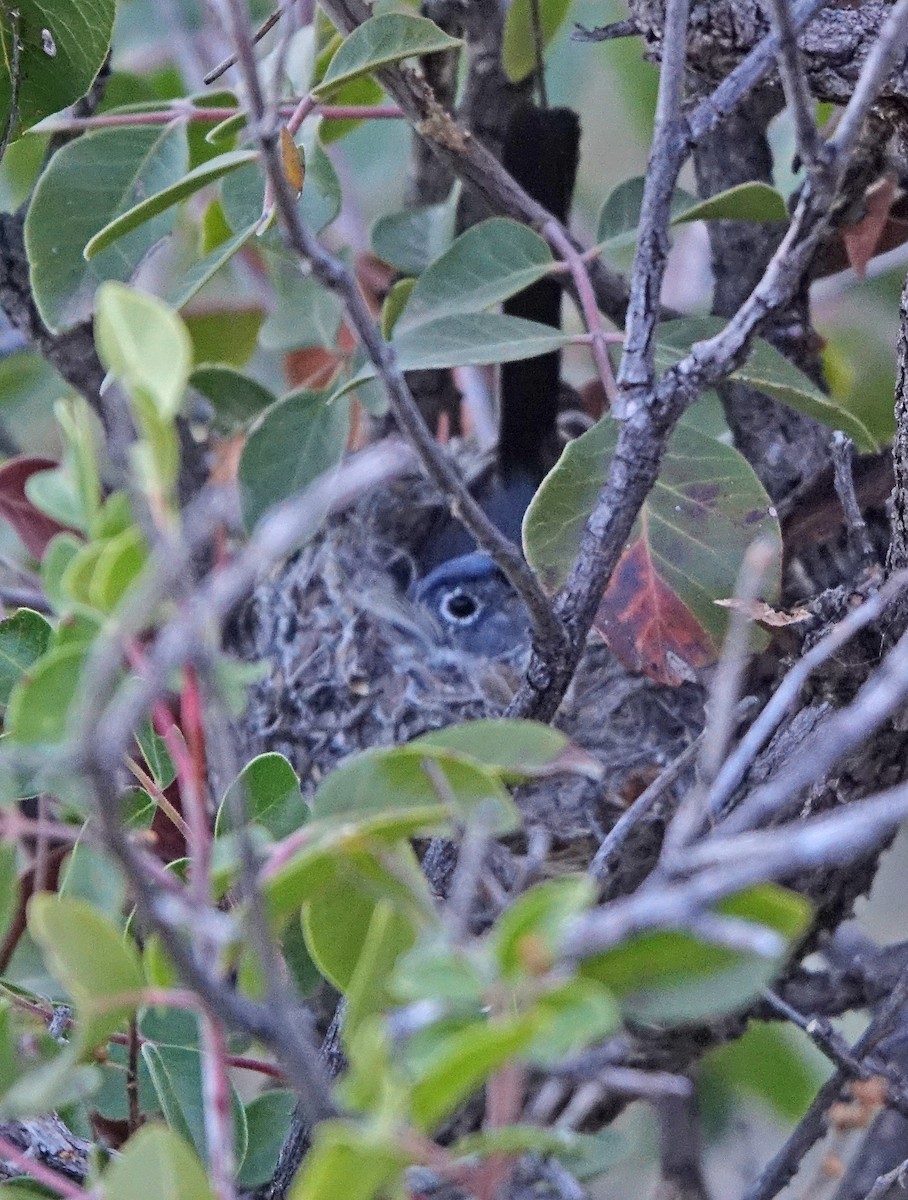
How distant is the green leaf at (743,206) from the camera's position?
54.6 inches

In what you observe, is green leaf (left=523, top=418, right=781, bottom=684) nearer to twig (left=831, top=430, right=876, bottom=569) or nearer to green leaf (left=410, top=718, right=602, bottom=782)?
twig (left=831, top=430, right=876, bottom=569)

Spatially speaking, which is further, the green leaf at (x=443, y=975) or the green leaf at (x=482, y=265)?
the green leaf at (x=482, y=265)

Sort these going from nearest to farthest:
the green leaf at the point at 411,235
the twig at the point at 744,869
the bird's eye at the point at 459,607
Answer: the twig at the point at 744,869 → the green leaf at the point at 411,235 → the bird's eye at the point at 459,607

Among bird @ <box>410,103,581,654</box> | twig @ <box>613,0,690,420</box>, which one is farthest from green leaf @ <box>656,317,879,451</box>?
bird @ <box>410,103,581,654</box>

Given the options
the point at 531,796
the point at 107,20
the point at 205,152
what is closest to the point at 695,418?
the point at 531,796

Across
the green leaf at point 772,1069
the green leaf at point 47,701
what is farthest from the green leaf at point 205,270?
the green leaf at point 772,1069

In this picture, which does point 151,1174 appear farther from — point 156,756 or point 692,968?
point 156,756

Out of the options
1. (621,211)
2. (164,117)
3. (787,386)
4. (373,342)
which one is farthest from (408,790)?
(621,211)

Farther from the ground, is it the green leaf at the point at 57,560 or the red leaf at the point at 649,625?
the green leaf at the point at 57,560

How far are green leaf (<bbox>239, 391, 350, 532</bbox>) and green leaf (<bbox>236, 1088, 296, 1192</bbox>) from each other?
0.66m

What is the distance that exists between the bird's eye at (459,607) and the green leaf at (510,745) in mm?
1604

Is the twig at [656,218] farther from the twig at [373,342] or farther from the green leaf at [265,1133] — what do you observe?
the green leaf at [265,1133]

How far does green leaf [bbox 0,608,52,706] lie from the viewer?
3.51ft

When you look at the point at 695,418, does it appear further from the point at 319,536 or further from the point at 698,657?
the point at 319,536
